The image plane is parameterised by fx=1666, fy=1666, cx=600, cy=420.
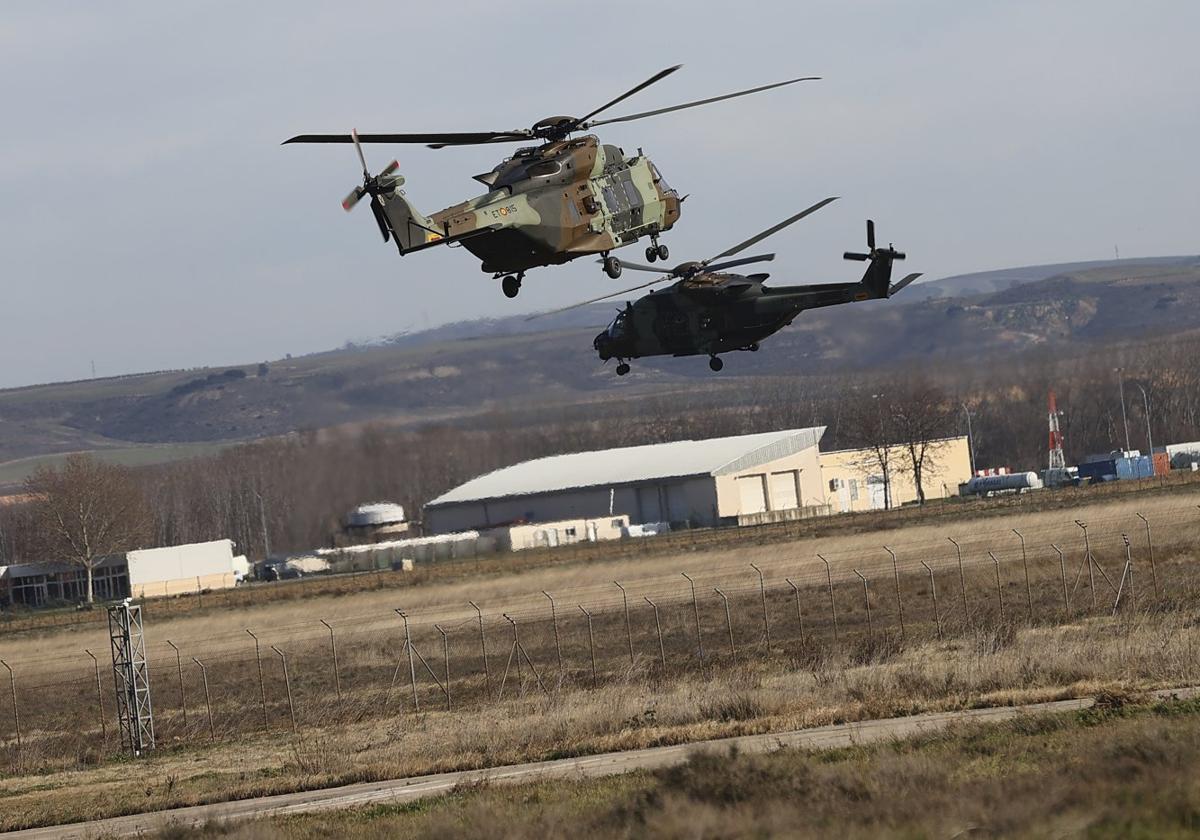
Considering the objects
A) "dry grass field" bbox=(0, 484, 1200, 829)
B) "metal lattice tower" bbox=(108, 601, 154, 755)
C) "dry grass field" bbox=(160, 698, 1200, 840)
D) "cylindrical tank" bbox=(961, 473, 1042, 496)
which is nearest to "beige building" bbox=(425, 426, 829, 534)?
"cylindrical tank" bbox=(961, 473, 1042, 496)

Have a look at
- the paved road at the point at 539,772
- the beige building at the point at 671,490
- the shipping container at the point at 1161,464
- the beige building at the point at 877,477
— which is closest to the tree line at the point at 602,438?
the beige building at the point at 877,477

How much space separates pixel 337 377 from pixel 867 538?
53045 mm

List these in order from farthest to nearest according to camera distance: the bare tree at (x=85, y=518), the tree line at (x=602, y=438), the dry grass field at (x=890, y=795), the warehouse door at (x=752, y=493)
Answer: the warehouse door at (x=752, y=493), the bare tree at (x=85, y=518), the tree line at (x=602, y=438), the dry grass field at (x=890, y=795)

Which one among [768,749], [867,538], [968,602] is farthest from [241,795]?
[867,538]

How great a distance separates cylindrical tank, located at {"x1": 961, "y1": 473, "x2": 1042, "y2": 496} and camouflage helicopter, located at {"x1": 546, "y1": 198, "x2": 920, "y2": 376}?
77147 mm

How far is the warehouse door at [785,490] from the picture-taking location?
11525 cm

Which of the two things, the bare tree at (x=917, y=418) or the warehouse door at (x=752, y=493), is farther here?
the bare tree at (x=917, y=418)

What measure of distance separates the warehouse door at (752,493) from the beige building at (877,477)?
5.73 meters

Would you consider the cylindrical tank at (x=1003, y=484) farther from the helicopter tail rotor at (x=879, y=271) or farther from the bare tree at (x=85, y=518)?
the helicopter tail rotor at (x=879, y=271)

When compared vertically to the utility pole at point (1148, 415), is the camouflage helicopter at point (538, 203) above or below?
above

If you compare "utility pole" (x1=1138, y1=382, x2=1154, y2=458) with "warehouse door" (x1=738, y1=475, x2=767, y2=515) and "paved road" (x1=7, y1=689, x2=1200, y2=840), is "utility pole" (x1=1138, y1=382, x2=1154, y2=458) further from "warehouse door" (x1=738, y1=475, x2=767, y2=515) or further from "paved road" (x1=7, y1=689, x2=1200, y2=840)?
"paved road" (x1=7, y1=689, x2=1200, y2=840)

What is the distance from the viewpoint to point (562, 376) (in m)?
132

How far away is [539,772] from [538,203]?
34.4 ft

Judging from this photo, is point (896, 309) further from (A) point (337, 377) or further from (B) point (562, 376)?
(A) point (337, 377)
